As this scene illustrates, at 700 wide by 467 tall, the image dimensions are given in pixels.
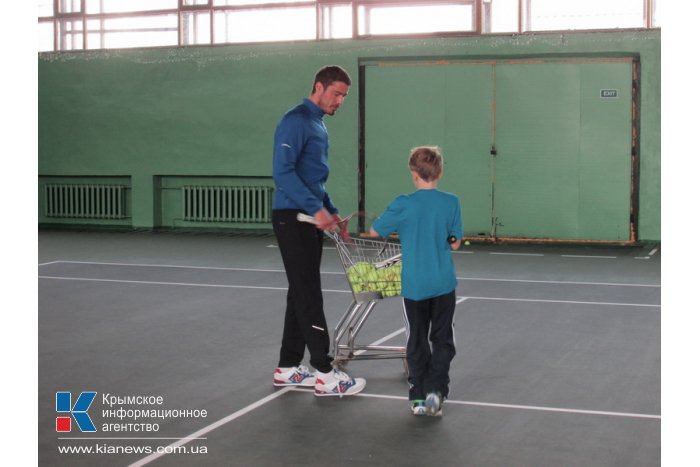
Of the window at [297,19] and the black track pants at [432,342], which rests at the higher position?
the window at [297,19]

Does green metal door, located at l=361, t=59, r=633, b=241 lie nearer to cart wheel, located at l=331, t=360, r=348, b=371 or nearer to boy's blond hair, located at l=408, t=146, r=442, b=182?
cart wheel, located at l=331, t=360, r=348, b=371

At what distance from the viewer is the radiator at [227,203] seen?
16641 mm

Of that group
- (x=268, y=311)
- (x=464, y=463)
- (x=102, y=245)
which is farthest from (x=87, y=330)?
(x=102, y=245)

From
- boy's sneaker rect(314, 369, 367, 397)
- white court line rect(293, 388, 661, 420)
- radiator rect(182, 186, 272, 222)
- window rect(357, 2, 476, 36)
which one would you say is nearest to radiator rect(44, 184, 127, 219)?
radiator rect(182, 186, 272, 222)

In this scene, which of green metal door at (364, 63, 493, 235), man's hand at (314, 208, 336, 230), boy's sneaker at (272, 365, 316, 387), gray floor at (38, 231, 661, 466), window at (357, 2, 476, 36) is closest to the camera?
gray floor at (38, 231, 661, 466)

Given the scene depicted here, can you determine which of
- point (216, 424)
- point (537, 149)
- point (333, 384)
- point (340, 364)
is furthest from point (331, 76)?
point (537, 149)

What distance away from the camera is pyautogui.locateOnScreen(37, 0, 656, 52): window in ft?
49.5

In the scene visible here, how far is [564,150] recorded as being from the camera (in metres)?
14.9

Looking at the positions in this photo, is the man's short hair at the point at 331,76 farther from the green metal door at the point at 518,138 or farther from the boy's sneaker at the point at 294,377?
the green metal door at the point at 518,138

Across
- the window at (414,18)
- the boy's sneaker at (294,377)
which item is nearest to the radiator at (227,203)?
the window at (414,18)

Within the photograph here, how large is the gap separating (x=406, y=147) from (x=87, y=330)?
29.0 ft

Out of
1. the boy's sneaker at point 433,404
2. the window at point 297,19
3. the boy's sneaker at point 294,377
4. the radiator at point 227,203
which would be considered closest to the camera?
the boy's sneaker at point 433,404

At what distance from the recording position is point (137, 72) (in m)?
17.2

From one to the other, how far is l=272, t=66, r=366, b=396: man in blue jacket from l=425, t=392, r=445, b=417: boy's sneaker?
0.62 meters
